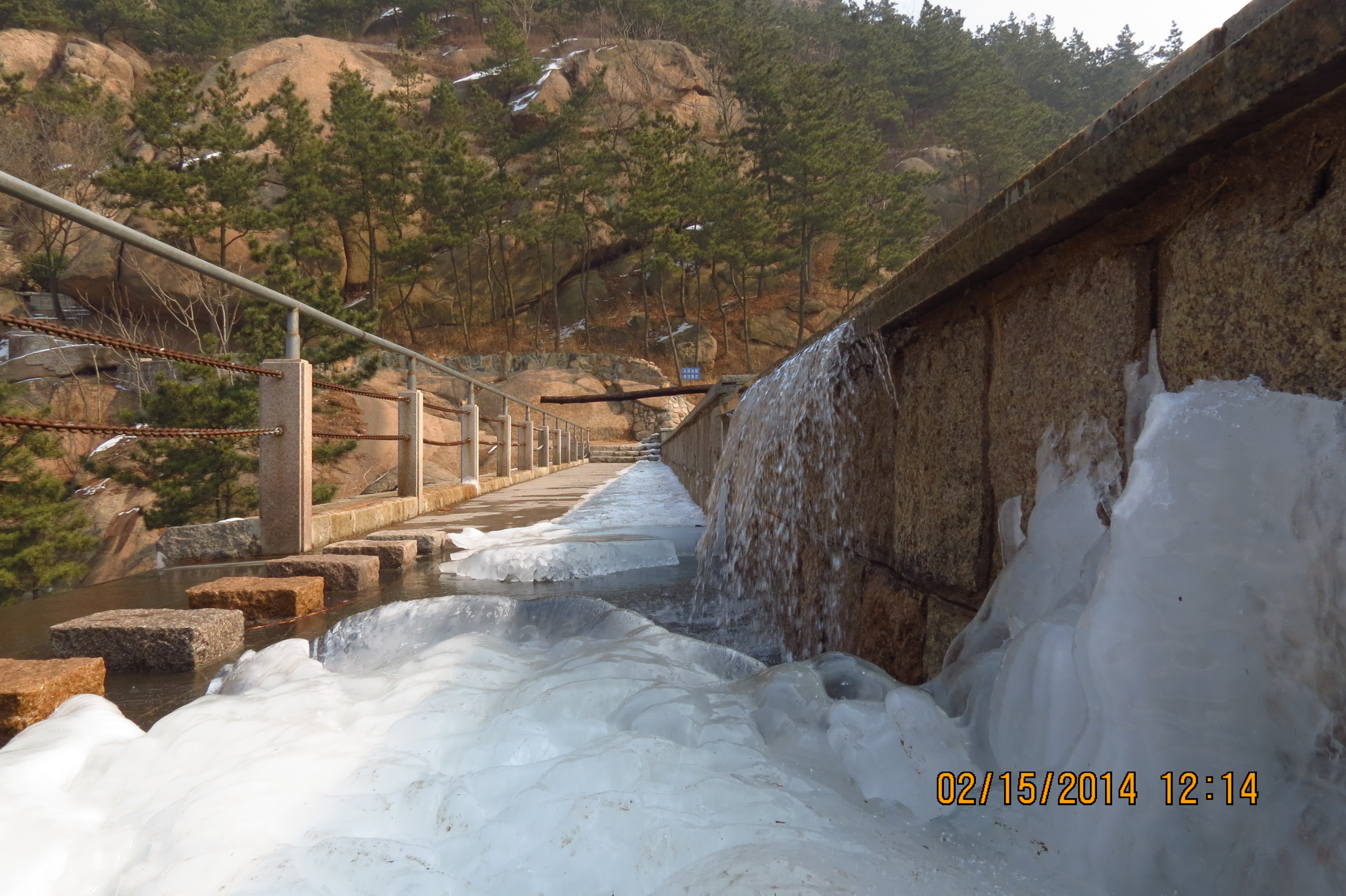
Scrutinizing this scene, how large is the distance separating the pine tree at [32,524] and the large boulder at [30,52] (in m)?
28.3

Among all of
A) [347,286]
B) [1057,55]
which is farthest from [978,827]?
[1057,55]

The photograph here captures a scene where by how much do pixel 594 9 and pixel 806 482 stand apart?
5344cm

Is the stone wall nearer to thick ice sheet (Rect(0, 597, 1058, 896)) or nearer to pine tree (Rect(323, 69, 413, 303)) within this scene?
thick ice sheet (Rect(0, 597, 1058, 896))

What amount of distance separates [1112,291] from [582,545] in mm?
3218

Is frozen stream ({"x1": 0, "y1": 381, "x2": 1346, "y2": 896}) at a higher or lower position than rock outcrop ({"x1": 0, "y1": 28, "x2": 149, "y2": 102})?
lower

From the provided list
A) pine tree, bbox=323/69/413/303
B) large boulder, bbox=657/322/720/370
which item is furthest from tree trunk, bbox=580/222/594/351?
pine tree, bbox=323/69/413/303

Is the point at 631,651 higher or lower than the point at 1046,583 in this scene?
lower

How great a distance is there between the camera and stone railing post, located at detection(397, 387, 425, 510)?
5.95 m

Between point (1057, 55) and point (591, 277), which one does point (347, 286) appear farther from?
point (1057, 55)

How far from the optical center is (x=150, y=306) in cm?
2684

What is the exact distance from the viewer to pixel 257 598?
9.04 feet

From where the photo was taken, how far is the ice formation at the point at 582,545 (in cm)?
373

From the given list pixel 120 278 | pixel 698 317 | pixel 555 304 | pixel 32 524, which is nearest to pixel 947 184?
pixel 698 317

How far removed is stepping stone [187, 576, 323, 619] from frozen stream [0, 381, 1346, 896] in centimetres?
99
